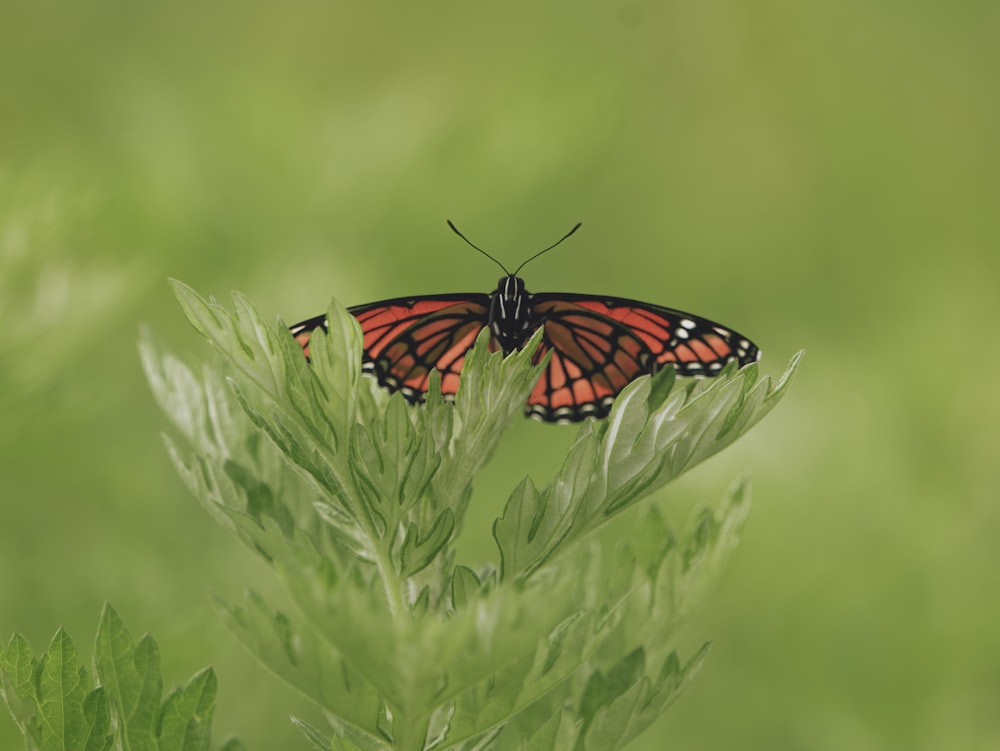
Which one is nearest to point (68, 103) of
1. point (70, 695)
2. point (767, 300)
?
point (767, 300)

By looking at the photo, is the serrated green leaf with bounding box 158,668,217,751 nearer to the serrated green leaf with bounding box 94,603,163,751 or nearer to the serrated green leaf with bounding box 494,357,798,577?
the serrated green leaf with bounding box 94,603,163,751

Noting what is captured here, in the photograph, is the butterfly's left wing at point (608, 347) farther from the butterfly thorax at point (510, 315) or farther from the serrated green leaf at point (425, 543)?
the serrated green leaf at point (425, 543)

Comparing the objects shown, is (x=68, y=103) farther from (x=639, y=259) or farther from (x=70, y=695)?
(x=70, y=695)

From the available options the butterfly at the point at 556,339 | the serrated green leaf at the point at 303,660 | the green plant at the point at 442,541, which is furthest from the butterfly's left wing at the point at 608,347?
the serrated green leaf at the point at 303,660

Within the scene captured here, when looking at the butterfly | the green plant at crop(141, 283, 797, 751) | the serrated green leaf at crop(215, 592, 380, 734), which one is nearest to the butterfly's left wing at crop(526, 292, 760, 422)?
the butterfly

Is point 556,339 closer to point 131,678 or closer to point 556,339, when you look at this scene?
point 556,339

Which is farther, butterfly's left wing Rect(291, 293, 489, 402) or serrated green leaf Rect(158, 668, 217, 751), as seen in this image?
butterfly's left wing Rect(291, 293, 489, 402)

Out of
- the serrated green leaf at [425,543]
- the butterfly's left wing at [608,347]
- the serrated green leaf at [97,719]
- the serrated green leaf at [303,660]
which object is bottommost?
the serrated green leaf at [303,660]

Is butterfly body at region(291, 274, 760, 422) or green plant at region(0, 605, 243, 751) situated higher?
butterfly body at region(291, 274, 760, 422)
